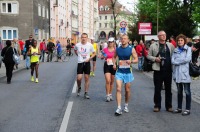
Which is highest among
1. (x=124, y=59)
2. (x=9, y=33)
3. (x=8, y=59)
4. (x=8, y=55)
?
(x=9, y=33)

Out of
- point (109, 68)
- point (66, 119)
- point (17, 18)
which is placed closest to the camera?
point (66, 119)

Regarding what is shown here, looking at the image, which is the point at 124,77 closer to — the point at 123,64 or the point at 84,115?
the point at 123,64

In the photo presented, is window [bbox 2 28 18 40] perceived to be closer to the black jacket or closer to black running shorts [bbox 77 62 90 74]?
the black jacket

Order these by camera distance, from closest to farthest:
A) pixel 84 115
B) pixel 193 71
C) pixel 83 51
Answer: pixel 84 115 < pixel 193 71 < pixel 83 51

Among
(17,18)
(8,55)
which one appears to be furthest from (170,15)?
(8,55)

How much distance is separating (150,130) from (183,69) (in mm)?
2207

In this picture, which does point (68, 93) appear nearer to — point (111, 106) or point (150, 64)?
point (111, 106)

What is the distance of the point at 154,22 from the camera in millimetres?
56469

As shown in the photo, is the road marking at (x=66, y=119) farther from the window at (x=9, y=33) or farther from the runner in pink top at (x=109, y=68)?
the window at (x=9, y=33)

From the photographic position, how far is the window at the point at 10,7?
163 ft

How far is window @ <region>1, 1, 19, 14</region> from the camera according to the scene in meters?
49.8

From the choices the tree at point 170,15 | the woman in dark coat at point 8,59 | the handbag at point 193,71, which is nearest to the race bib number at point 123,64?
the handbag at point 193,71

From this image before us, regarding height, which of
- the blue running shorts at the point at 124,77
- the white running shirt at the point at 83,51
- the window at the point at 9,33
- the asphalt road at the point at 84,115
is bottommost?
the asphalt road at the point at 84,115

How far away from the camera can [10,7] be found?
164 ft
